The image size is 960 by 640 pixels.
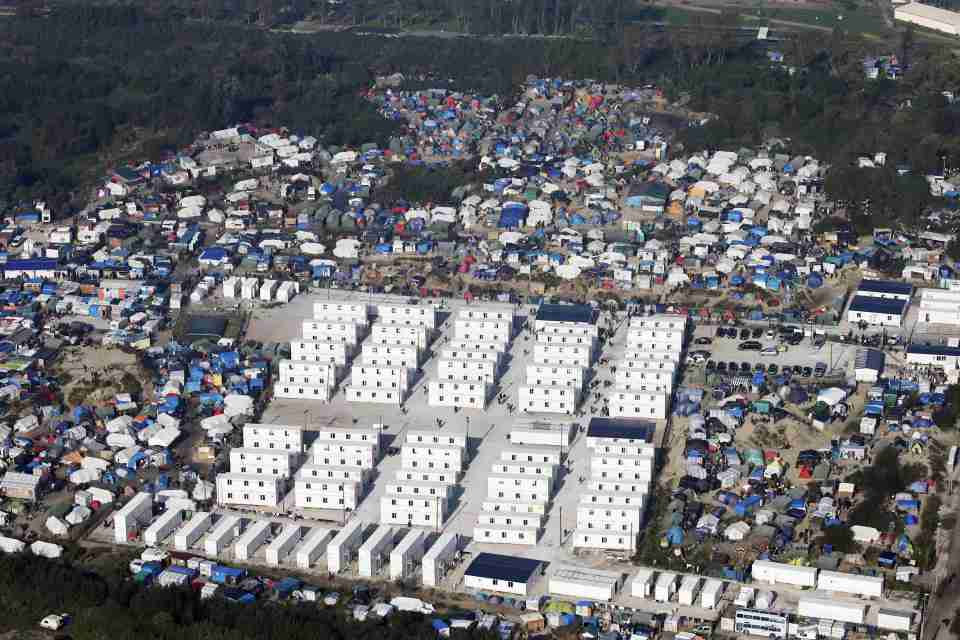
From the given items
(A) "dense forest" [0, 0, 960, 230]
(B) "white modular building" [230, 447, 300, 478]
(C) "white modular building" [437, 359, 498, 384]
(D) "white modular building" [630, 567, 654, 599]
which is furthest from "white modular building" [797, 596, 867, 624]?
(A) "dense forest" [0, 0, 960, 230]

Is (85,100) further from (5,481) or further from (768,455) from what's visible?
(768,455)

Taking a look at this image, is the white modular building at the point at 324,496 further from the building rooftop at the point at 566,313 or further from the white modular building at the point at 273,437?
the building rooftop at the point at 566,313

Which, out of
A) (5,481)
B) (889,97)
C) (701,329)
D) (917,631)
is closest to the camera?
(917,631)

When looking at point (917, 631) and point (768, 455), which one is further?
point (768, 455)

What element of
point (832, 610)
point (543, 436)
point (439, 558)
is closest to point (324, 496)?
point (439, 558)

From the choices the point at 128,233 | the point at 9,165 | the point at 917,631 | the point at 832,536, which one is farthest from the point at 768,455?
the point at 9,165

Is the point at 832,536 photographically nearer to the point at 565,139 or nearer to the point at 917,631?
the point at 917,631

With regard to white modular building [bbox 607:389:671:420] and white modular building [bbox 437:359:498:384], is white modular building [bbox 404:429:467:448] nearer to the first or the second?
white modular building [bbox 437:359:498:384]

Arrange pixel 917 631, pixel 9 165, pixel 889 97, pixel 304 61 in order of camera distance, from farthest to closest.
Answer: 1. pixel 304 61
2. pixel 889 97
3. pixel 9 165
4. pixel 917 631
